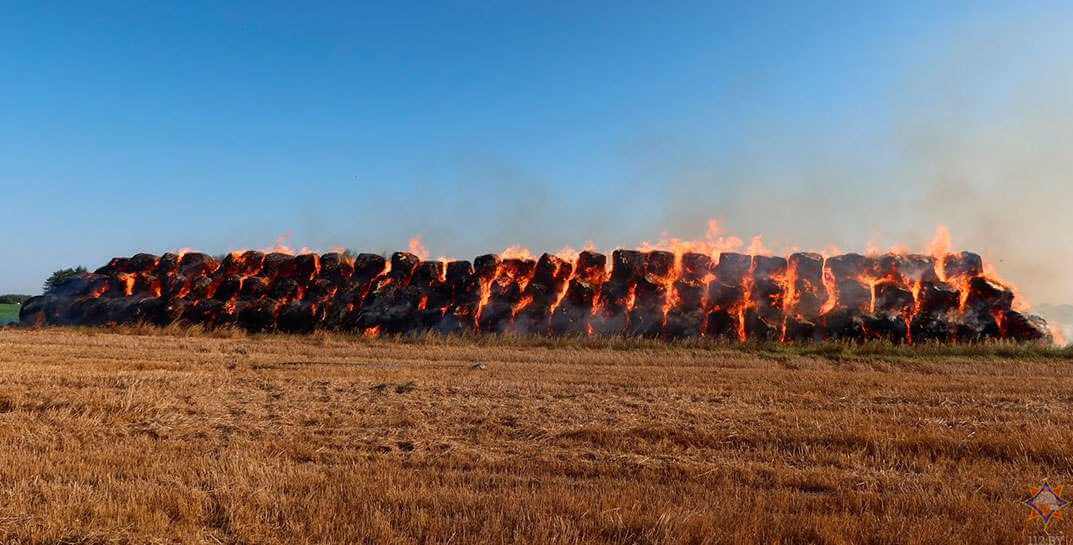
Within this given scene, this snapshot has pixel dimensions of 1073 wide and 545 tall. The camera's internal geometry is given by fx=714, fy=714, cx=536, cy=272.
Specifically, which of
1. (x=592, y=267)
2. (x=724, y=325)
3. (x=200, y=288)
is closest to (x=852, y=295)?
(x=724, y=325)

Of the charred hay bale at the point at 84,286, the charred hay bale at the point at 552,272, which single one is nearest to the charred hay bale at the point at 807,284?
the charred hay bale at the point at 552,272

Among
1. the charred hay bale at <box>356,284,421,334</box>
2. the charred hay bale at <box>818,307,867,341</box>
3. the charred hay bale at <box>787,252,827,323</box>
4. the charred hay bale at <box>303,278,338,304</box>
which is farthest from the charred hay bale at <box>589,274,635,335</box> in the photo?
the charred hay bale at <box>303,278,338,304</box>

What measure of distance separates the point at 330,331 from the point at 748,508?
22721 mm

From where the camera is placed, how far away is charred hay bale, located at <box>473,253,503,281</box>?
1114 inches

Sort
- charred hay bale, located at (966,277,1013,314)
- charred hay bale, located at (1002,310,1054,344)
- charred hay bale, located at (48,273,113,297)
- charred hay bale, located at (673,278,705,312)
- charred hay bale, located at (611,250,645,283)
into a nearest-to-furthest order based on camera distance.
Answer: charred hay bale, located at (1002,310,1054,344) → charred hay bale, located at (966,277,1013,314) → charred hay bale, located at (673,278,705,312) → charred hay bale, located at (611,250,645,283) → charred hay bale, located at (48,273,113,297)

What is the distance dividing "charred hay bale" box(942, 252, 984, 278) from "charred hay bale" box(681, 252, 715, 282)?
819 centimetres

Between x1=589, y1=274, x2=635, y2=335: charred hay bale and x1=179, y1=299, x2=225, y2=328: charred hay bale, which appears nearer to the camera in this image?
x1=589, y1=274, x2=635, y2=335: charred hay bale

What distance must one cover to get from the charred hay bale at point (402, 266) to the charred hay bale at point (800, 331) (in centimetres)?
1467

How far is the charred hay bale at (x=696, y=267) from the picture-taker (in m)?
26.8

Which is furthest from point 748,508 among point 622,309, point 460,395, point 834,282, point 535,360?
point 834,282

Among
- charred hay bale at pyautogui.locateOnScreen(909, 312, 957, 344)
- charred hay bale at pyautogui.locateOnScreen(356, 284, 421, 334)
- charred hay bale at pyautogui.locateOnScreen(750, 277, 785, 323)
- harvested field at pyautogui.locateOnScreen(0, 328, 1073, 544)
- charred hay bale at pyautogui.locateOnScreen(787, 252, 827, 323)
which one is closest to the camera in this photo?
harvested field at pyautogui.locateOnScreen(0, 328, 1073, 544)

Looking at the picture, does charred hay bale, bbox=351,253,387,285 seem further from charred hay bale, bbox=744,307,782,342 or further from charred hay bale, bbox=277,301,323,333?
charred hay bale, bbox=744,307,782,342

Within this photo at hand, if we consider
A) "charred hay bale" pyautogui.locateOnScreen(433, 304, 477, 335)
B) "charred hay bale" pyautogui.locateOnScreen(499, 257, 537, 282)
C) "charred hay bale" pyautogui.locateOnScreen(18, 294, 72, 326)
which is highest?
"charred hay bale" pyautogui.locateOnScreen(499, 257, 537, 282)

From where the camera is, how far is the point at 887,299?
24547 mm
